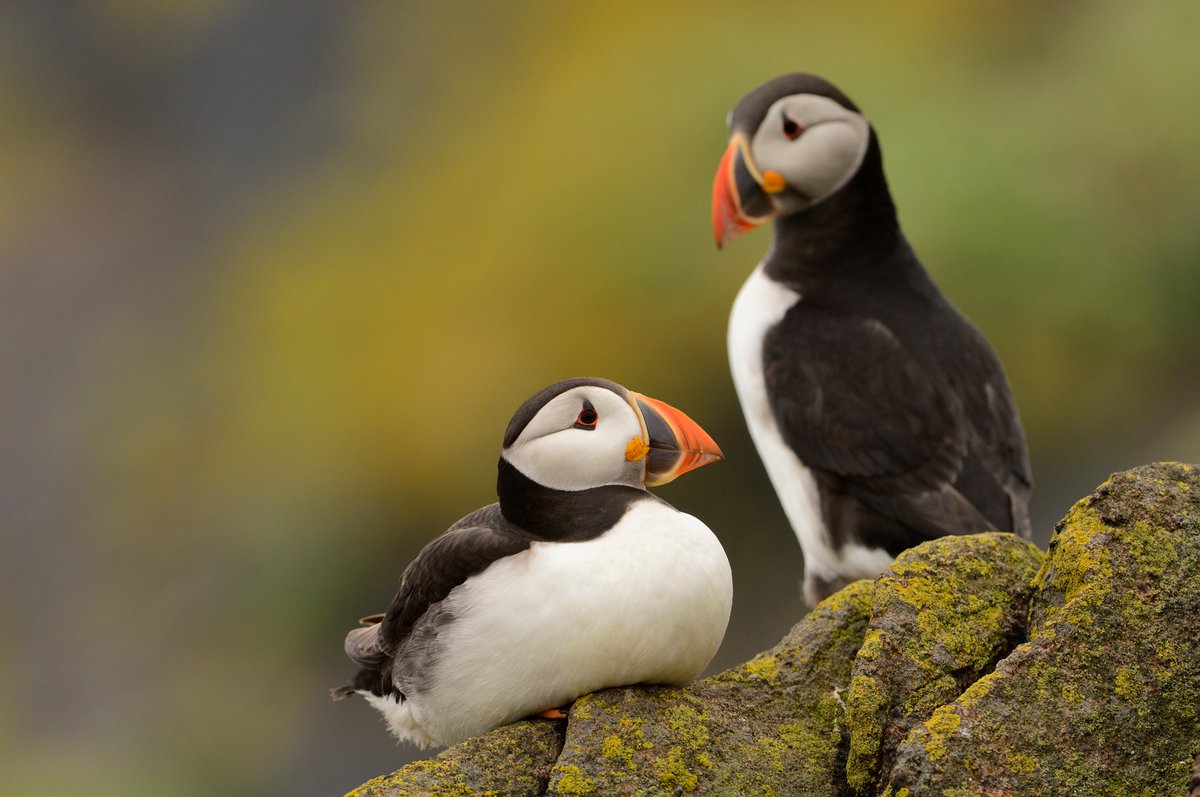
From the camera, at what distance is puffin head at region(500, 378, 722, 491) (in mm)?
3055

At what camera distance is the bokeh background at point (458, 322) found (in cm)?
919

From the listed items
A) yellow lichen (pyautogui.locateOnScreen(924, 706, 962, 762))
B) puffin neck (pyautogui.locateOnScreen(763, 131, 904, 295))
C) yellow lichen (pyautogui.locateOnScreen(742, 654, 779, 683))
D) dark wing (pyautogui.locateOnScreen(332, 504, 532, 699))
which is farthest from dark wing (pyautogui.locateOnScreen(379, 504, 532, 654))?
puffin neck (pyautogui.locateOnScreen(763, 131, 904, 295))

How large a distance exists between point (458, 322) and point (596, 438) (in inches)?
333

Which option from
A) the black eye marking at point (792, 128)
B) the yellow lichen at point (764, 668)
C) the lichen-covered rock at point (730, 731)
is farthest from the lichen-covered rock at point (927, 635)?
the black eye marking at point (792, 128)

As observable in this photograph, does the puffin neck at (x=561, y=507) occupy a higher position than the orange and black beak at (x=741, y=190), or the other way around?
the orange and black beak at (x=741, y=190)

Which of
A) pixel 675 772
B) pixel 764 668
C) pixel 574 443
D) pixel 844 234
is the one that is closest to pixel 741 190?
pixel 844 234

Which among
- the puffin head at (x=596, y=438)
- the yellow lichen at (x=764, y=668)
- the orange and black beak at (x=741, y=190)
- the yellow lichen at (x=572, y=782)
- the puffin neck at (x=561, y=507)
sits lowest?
the yellow lichen at (x=764, y=668)

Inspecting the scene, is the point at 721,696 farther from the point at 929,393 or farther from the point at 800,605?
the point at 800,605

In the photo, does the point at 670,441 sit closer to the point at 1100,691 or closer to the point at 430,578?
the point at 430,578

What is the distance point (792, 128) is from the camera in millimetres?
5652

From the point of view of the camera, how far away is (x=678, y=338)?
385 inches

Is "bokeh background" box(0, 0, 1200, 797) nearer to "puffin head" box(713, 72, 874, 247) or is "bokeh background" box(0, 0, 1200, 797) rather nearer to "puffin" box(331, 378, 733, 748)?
"puffin head" box(713, 72, 874, 247)

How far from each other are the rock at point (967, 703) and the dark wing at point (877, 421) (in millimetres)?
1760

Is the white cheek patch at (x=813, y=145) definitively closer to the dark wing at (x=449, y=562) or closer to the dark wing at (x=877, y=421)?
the dark wing at (x=877, y=421)
